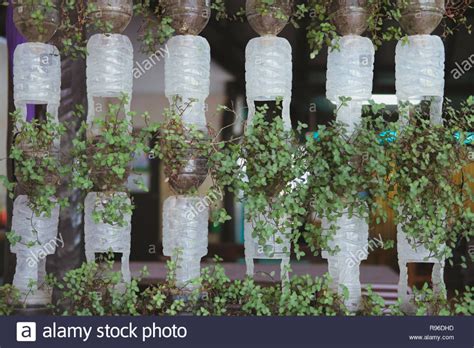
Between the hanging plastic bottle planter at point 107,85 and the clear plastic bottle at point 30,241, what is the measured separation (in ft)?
0.73

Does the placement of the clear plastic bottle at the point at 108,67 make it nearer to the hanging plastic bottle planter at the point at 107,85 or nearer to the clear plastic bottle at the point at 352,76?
the hanging plastic bottle planter at the point at 107,85

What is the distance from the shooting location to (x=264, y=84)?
317 centimetres

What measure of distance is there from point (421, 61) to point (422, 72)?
0.18ft

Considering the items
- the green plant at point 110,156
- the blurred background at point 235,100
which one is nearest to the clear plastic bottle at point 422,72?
the blurred background at point 235,100

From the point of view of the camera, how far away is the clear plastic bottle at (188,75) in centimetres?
319

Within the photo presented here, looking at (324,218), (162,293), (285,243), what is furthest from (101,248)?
(324,218)

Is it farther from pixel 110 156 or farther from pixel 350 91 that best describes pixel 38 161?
pixel 350 91

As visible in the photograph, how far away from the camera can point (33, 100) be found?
10.8 ft

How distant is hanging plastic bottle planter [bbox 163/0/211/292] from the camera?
3178mm

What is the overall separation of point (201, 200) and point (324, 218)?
0.62 meters

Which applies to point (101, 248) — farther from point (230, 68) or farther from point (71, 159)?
point (230, 68)

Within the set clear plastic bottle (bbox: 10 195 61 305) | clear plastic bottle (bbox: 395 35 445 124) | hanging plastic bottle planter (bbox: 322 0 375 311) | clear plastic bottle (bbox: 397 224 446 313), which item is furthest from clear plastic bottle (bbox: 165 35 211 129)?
clear plastic bottle (bbox: 397 224 446 313)

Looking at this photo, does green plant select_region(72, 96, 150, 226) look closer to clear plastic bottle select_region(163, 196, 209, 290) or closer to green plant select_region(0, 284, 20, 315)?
clear plastic bottle select_region(163, 196, 209, 290)

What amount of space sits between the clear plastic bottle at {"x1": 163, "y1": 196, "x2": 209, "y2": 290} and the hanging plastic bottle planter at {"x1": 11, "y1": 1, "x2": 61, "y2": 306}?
61 cm
